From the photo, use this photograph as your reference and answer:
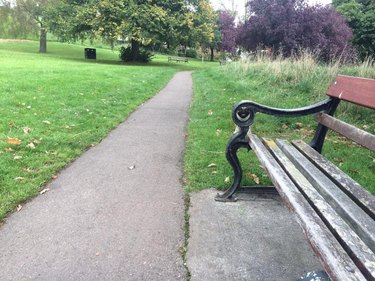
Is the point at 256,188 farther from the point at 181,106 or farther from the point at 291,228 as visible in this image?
the point at 181,106

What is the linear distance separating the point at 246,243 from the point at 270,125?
12.9 ft

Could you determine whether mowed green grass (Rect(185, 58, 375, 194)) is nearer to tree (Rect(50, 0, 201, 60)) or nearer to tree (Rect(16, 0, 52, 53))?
tree (Rect(50, 0, 201, 60))

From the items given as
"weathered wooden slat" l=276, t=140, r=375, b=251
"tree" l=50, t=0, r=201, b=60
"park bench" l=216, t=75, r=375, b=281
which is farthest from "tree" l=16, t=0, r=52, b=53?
"weathered wooden slat" l=276, t=140, r=375, b=251

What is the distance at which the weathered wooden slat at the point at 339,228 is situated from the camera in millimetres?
1558

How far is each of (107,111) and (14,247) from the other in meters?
5.36

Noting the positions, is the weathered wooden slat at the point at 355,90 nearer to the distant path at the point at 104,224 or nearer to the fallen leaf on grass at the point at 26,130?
the distant path at the point at 104,224

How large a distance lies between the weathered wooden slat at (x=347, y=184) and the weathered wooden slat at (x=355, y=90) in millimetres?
533

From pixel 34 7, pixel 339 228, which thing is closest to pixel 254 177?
pixel 339 228

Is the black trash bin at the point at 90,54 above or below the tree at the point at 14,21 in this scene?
below

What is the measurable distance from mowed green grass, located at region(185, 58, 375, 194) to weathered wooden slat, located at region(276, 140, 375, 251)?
44.9 inches

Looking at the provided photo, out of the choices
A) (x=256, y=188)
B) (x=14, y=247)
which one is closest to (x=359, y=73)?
(x=256, y=188)

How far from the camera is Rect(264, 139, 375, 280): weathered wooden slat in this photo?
1.56 meters

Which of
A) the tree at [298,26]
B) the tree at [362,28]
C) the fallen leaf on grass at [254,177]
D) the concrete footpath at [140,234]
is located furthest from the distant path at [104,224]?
the tree at [362,28]

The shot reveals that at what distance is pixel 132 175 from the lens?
4336 mm
